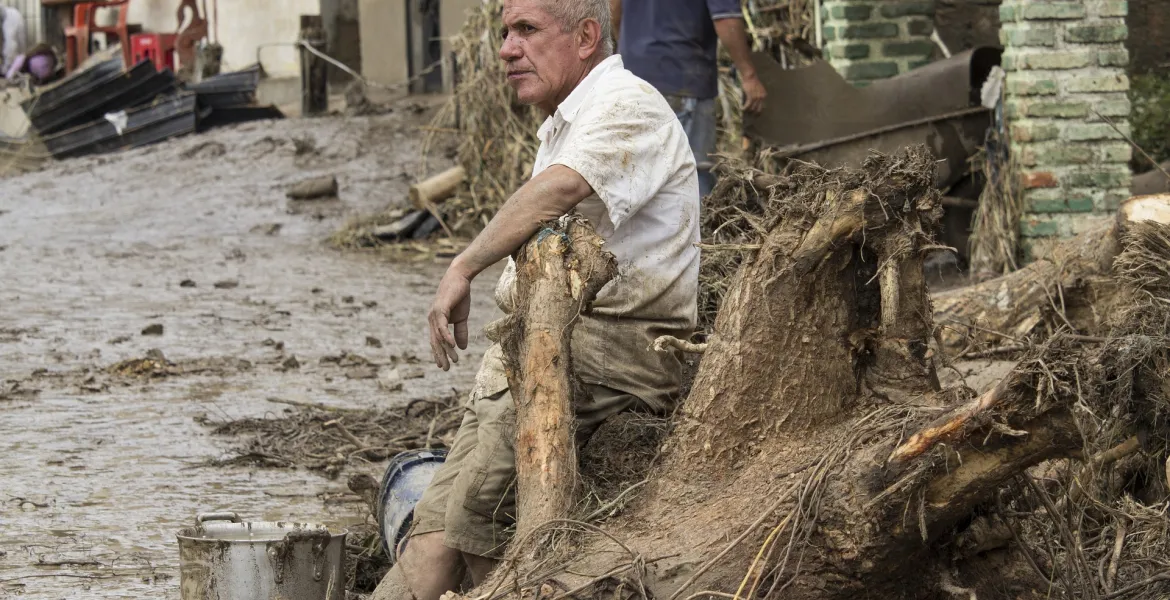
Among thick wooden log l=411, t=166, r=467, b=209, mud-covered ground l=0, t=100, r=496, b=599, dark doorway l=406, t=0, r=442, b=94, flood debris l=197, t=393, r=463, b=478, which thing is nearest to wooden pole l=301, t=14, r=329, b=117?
mud-covered ground l=0, t=100, r=496, b=599

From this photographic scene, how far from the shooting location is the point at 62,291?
965cm

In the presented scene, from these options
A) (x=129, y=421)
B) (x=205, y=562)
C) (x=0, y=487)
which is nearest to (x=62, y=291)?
(x=129, y=421)

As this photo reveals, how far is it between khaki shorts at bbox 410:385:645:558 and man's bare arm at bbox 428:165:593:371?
30 centimetres

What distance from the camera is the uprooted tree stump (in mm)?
2754

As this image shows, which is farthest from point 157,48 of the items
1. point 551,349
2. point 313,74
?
point 551,349

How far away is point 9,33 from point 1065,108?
80.4 ft

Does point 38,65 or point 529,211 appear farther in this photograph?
point 38,65

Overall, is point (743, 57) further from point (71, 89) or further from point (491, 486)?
point (71, 89)

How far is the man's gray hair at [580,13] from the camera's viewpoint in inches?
141

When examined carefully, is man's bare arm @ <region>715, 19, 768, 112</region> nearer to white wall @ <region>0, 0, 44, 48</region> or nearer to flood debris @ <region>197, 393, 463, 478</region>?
flood debris @ <region>197, 393, 463, 478</region>

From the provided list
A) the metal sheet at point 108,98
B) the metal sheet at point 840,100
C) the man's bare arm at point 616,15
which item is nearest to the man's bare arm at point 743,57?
the metal sheet at point 840,100

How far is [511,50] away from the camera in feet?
11.8

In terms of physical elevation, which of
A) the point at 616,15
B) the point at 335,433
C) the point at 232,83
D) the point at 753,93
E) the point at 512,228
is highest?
the point at 616,15

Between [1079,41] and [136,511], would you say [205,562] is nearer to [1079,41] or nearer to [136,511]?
[136,511]
